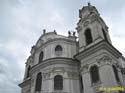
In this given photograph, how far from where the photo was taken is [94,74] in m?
19.9

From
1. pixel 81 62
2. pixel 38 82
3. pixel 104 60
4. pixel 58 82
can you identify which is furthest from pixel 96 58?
pixel 38 82

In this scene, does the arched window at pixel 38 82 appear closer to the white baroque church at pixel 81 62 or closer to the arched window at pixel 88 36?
the white baroque church at pixel 81 62

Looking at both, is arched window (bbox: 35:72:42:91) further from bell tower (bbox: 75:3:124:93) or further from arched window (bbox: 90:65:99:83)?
arched window (bbox: 90:65:99:83)

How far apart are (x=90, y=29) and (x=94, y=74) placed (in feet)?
23.1

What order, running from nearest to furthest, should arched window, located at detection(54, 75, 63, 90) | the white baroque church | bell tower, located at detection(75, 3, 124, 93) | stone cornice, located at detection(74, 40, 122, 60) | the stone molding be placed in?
1. bell tower, located at detection(75, 3, 124, 93)
2. the stone molding
3. the white baroque church
4. stone cornice, located at detection(74, 40, 122, 60)
5. arched window, located at detection(54, 75, 63, 90)

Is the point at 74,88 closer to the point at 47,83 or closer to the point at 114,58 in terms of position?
the point at 47,83

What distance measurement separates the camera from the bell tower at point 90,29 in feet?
73.4

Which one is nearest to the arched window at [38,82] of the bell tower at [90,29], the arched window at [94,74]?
the bell tower at [90,29]

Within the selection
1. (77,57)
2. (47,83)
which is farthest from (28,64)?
(77,57)

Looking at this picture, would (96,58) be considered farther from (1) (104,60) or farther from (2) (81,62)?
(2) (81,62)

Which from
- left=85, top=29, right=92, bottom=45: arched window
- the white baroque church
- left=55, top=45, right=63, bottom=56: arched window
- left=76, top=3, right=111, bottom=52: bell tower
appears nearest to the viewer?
the white baroque church

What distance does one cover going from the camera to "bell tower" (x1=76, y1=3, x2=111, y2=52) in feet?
73.4

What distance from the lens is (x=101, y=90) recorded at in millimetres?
17688

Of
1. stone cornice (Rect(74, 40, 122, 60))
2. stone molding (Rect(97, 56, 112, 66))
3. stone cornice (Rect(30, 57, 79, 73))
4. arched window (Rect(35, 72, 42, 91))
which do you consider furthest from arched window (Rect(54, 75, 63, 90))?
stone molding (Rect(97, 56, 112, 66))
